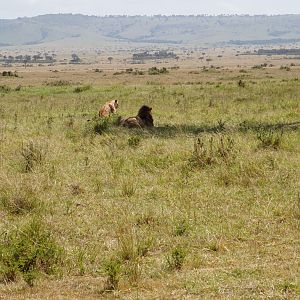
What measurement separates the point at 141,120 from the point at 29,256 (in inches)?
424

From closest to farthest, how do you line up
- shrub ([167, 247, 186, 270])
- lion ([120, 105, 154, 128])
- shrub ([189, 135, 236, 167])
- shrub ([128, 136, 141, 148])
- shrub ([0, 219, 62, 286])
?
1. shrub ([0, 219, 62, 286])
2. shrub ([167, 247, 186, 270])
3. shrub ([189, 135, 236, 167])
4. shrub ([128, 136, 141, 148])
5. lion ([120, 105, 154, 128])

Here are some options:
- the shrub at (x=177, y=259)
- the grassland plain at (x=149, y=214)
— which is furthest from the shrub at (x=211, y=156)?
the shrub at (x=177, y=259)

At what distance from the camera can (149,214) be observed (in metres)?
7.46

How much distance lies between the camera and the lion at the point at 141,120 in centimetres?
1591

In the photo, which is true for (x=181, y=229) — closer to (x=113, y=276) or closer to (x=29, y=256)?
(x=113, y=276)

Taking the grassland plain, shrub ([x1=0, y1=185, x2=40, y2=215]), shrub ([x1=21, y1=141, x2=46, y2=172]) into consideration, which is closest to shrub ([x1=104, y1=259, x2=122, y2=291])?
the grassland plain

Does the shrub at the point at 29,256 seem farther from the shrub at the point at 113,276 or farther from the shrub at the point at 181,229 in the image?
the shrub at the point at 181,229

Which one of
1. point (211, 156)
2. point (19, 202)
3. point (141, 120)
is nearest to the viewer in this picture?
point (19, 202)

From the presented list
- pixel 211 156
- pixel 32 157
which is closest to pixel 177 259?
pixel 211 156

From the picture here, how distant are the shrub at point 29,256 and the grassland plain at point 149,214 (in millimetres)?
14

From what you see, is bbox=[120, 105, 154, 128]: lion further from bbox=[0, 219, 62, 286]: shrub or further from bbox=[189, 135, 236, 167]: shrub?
bbox=[0, 219, 62, 286]: shrub

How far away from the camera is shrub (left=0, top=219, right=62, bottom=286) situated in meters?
5.48

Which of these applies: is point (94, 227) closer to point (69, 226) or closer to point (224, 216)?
point (69, 226)

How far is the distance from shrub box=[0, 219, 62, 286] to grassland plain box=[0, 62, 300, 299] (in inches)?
0.6
